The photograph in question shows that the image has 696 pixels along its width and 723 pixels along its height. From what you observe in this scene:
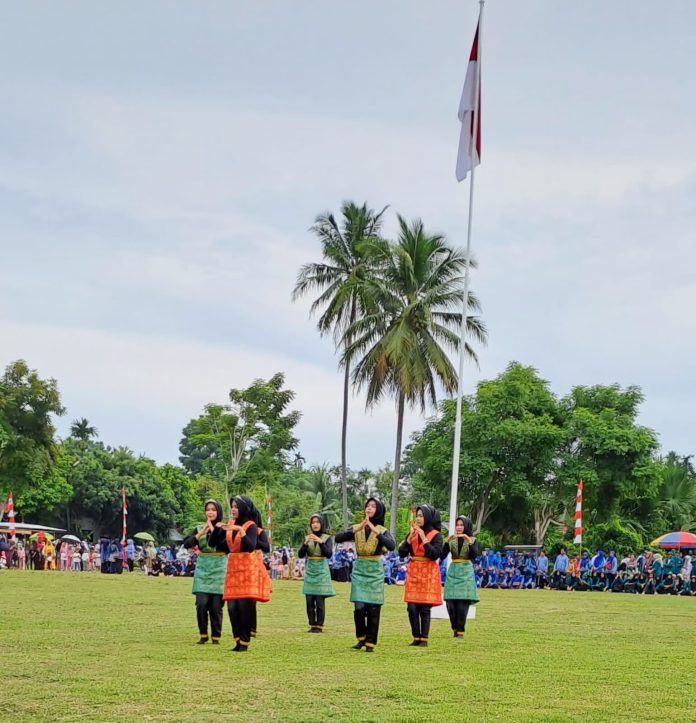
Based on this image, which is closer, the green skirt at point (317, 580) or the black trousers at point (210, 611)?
the black trousers at point (210, 611)

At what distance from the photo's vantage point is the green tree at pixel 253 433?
51.9 m

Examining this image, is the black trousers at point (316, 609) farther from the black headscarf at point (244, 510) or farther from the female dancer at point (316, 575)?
the black headscarf at point (244, 510)

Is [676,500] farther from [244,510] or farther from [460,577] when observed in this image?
[244,510]

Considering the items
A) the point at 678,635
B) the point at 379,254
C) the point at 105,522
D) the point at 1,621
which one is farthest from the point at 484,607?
the point at 105,522

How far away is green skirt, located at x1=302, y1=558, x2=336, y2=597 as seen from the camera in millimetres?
15221

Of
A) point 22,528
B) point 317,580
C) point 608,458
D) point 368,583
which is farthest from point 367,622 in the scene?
point 22,528

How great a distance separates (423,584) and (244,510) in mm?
2451

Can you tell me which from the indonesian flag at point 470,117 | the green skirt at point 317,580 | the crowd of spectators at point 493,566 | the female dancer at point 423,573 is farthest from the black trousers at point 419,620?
the crowd of spectators at point 493,566

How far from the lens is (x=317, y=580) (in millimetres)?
15273

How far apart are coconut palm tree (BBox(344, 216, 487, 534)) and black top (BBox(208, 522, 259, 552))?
2979 cm

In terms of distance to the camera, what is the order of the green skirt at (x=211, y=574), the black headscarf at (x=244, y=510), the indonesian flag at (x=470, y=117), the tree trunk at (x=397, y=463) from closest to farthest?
1. the black headscarf at (x=244, y=510)
2. the green skirt at (x=211, y=574)
3. the indonesian flag at (x=470, y=117)
4. the tree trunk at (x=397, y=463)

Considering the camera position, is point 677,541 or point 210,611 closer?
point 210,611

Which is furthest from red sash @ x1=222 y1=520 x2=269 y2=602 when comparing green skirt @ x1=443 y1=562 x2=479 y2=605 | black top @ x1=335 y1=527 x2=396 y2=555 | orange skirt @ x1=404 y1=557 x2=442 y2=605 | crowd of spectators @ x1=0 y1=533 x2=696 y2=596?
crowd of spectators @ x1=0 y1=533 x2=696 y2=596

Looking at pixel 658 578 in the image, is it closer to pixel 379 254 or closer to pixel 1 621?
pixel 379 254
